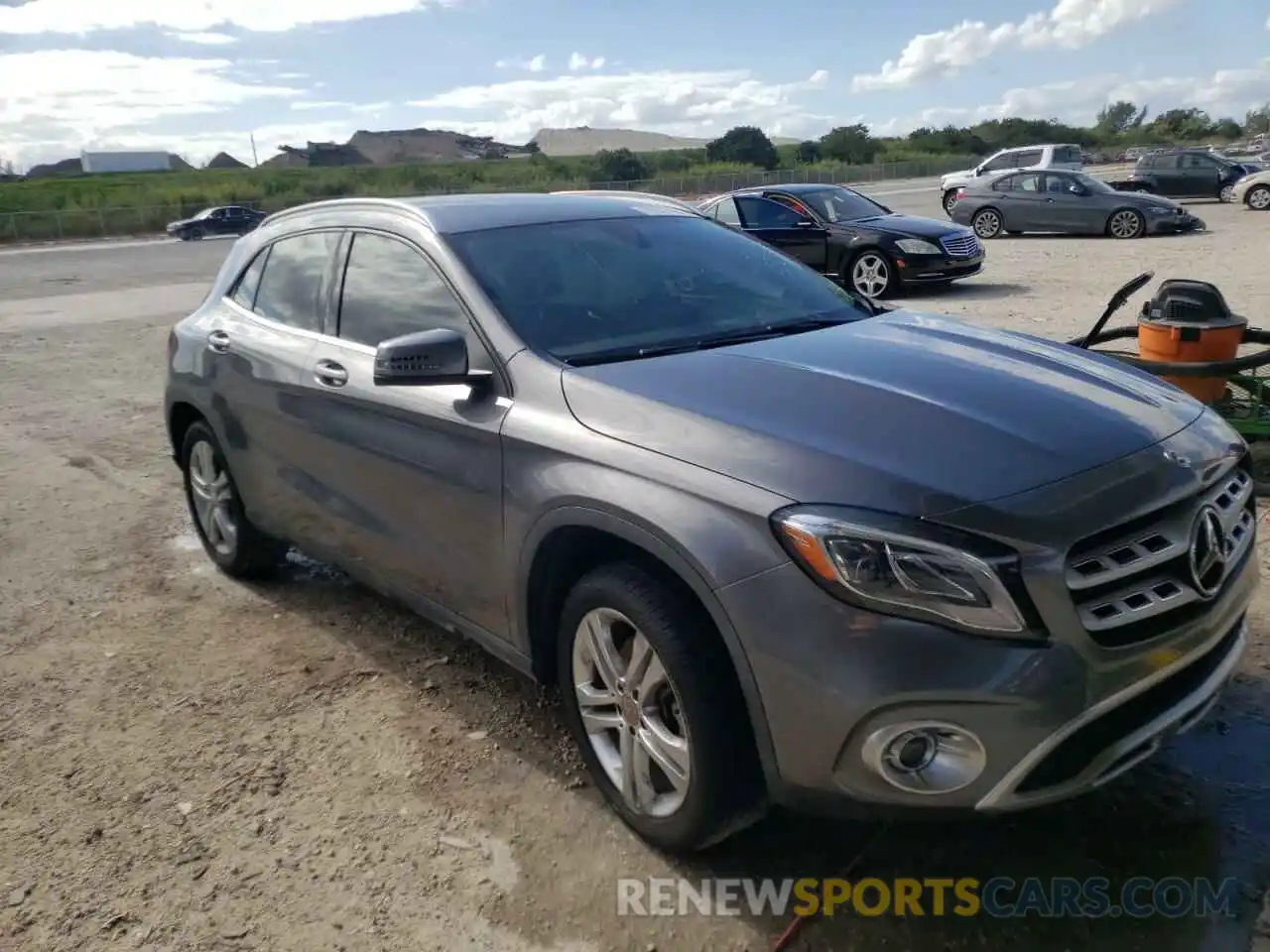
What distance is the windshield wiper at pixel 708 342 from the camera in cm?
327

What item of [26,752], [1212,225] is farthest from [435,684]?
[1212,225]

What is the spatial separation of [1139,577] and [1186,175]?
98.5ft

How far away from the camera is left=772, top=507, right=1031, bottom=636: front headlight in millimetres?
2311

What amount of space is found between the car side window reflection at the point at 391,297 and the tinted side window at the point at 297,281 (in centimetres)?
23

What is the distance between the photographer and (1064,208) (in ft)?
69.9

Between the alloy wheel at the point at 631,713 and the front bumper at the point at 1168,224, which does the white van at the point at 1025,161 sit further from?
the alloy wheel at the point at 631,713

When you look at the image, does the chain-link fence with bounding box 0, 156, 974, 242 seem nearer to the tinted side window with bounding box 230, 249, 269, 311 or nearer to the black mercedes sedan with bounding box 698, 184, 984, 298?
the black mercedes sedan with bounding box 698, 184, 984, 298

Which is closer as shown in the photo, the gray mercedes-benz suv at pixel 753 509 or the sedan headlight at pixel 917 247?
the gray mercedes-benz suv at pixel 753 509

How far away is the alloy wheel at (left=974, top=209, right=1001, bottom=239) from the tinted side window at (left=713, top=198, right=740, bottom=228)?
9.17 metres

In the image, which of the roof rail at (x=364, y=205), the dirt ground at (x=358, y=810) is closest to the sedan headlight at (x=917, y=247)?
the dirt ground at (x=358, y=810)

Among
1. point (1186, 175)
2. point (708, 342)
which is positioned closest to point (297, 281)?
point (708, 342)

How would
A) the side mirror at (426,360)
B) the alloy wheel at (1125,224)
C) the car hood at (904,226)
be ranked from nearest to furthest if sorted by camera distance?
the side mirror at (426,360) → the car hood at (904,226) → the alloy wheel at (1125,224)

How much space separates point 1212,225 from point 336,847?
77.4 ft

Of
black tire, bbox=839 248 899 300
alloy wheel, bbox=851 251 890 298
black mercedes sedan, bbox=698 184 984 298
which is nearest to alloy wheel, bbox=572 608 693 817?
black mercedes sedan, bbox=698 184 984 298
